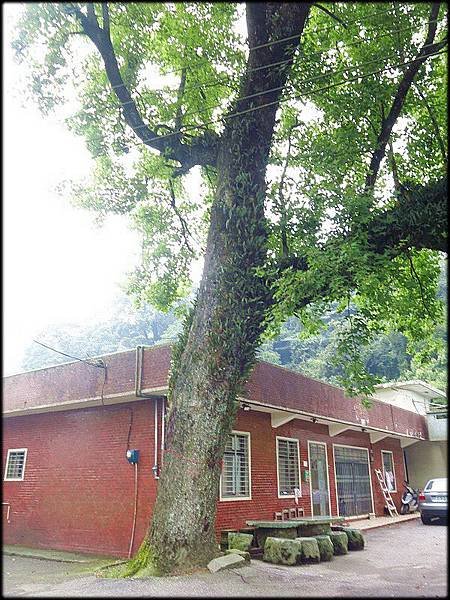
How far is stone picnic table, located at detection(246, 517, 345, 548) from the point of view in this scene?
859 centimetres

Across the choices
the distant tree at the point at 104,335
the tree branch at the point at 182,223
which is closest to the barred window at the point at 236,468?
the tree branch at the point at 182,223

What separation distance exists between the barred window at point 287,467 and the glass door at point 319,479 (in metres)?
0.83

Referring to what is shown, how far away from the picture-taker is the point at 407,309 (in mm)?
10320

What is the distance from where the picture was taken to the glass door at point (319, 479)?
12703 mm

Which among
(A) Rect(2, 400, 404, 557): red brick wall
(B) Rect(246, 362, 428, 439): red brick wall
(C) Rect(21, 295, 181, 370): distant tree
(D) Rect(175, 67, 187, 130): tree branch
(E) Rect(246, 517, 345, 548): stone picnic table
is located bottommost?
(E) Rect(246, 517, 345, 548): stone picnic table

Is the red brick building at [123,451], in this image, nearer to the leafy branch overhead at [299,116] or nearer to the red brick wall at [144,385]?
the red brick wall at [144,385]

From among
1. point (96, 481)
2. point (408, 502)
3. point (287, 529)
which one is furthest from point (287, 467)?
point (408, 502)

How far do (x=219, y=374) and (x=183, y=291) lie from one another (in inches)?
249

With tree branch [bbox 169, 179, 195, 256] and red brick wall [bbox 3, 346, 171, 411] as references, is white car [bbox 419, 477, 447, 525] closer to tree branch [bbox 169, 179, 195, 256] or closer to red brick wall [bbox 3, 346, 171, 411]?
red brick wall [bbox 3, 346, 171, 411]

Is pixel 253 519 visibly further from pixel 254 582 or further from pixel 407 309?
pixel 407 309

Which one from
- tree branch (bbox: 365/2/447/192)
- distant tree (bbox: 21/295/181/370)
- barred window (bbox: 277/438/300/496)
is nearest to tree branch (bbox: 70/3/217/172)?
tree branch (bbox: 365/2/447/192)

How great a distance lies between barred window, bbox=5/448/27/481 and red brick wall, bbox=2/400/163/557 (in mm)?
132

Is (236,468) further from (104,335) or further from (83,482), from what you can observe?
(104,335)

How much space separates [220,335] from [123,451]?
4067mm
